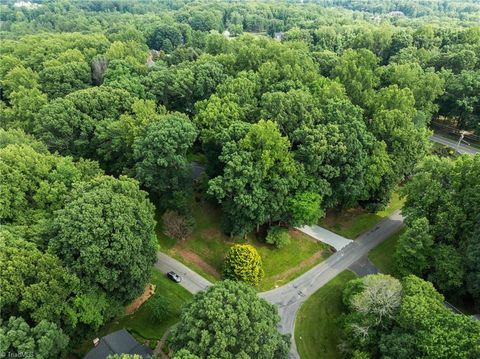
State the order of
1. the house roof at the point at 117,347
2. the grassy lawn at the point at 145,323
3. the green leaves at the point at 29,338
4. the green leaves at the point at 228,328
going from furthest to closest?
the grassy lawn at the point at 145,323
the house roof at the point at 117,347
the green leaves at the point at 228,328
the green leaves at the point at 29,338

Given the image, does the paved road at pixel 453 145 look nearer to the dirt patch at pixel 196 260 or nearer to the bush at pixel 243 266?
the bush at pixel 243 266

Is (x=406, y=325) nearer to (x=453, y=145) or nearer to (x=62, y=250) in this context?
(x=62, y=250)

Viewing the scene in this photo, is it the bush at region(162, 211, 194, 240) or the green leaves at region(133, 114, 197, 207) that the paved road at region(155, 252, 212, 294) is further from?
the green leaves at region(133, 114, 197, 207)

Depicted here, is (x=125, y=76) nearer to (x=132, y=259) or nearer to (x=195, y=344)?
(x=132, y=259)

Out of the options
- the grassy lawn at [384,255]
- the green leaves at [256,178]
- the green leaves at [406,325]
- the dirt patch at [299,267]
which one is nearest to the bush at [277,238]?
the green leaves at [256,178]

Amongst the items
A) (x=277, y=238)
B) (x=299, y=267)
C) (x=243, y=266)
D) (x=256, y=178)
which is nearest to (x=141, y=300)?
(x=243, y=266)

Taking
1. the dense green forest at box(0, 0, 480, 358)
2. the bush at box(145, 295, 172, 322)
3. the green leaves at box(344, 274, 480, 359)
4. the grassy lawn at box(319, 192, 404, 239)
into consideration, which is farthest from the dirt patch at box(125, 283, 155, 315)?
the grassy lawn at box(319, 192, 404, 239)
